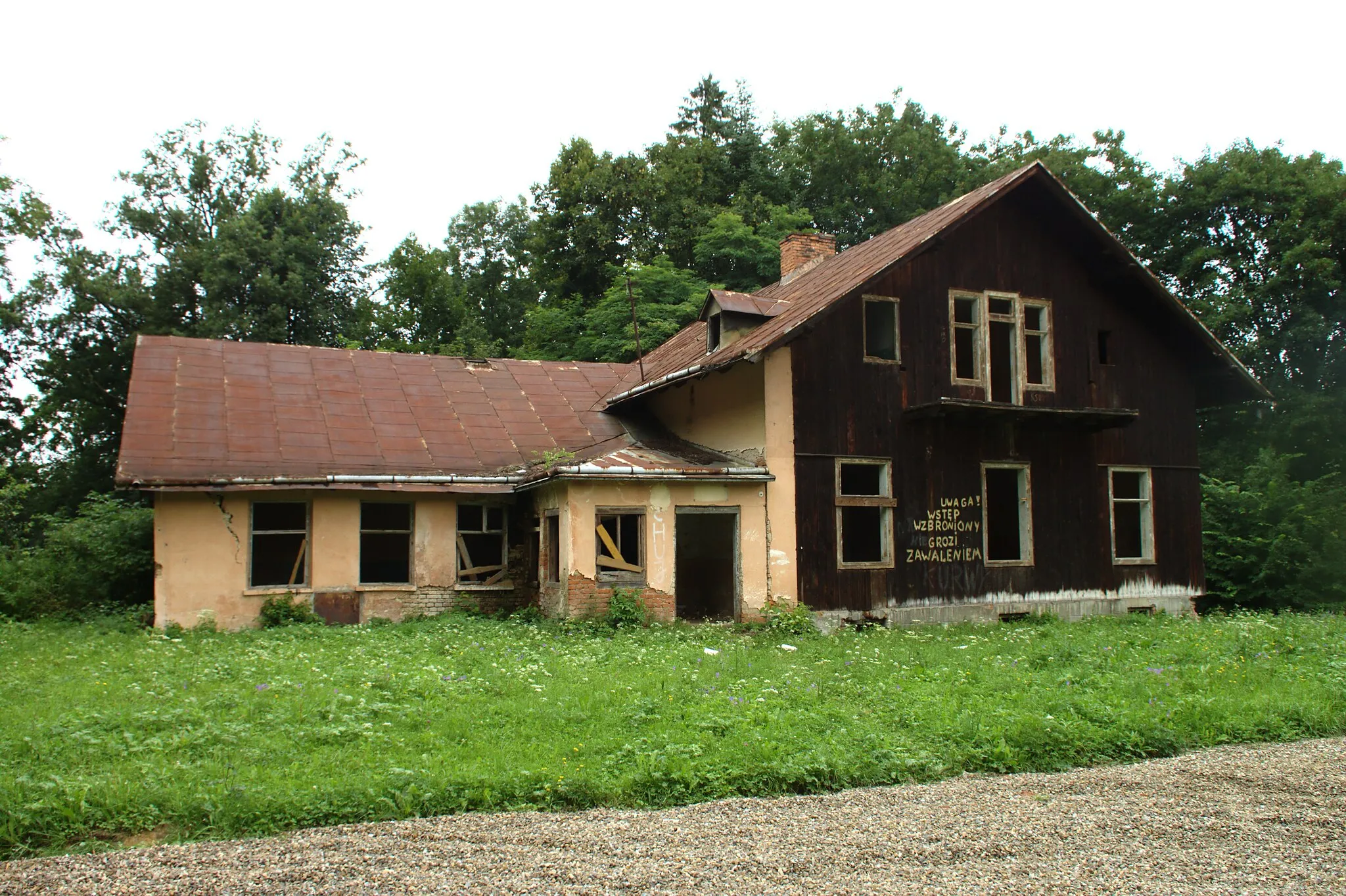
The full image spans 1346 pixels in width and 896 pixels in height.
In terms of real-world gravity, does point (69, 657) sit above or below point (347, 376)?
below

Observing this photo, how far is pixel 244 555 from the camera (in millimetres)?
16516

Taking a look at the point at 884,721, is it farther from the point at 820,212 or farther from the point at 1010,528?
the point at 820,212

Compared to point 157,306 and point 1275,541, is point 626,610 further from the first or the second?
point 157,306

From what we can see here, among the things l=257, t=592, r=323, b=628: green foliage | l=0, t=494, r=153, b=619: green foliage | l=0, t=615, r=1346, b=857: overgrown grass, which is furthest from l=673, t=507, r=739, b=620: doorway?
l=0, t=494, r=153, b=619: green foliage

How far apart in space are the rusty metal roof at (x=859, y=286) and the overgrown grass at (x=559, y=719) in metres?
5.27

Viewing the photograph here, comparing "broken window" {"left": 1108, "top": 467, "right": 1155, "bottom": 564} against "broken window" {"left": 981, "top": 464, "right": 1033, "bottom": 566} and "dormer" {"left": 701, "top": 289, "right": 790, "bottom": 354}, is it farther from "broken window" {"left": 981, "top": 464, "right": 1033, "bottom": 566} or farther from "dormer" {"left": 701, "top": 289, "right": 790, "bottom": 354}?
"dormer" {"left": 701, "top": 289, "right": 790, "bottom": 354}

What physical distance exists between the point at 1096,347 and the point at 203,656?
51.6 feet

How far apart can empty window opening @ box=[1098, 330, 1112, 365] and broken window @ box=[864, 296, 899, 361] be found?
14.3ft

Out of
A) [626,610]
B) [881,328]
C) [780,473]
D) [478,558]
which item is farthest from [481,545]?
[881,328]

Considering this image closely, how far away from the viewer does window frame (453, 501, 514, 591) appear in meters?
17.9

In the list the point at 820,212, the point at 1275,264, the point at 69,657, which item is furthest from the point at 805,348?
the point at 820,212

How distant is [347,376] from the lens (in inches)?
819

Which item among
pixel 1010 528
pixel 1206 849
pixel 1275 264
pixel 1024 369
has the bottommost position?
pixel 1206 849

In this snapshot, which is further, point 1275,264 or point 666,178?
point 666,178
